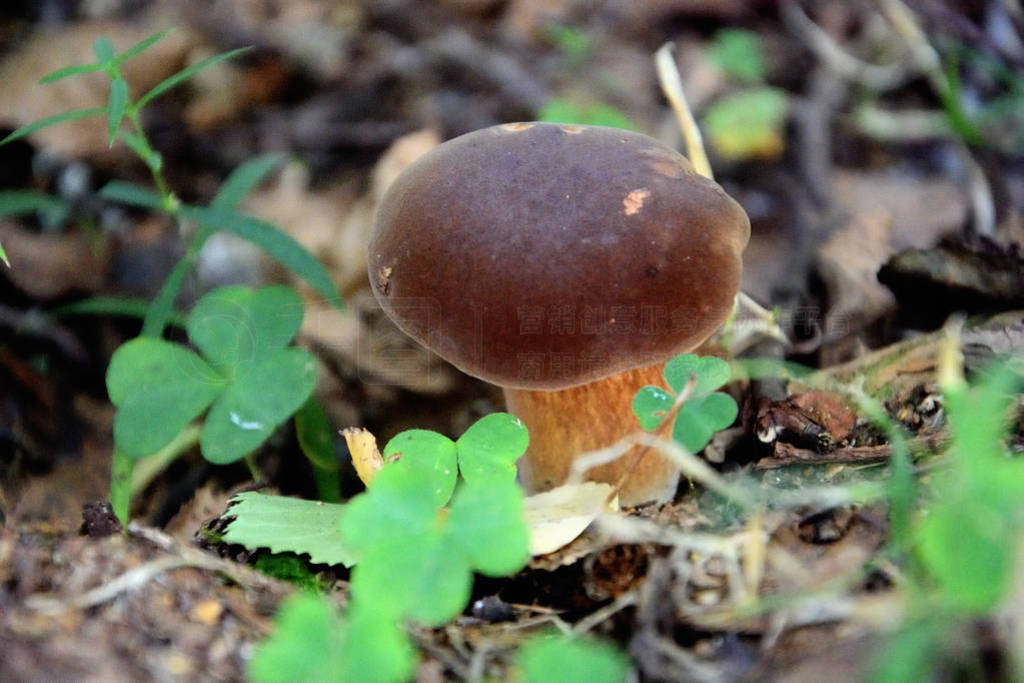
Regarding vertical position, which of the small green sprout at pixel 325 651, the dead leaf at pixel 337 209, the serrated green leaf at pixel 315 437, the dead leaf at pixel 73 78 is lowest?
the dead leaf at pixel 337 209

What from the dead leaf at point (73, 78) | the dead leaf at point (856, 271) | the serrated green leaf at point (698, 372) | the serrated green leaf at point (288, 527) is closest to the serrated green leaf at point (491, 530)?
the serrated green leaf at point (288, 527)

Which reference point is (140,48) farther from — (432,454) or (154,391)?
(432,454)

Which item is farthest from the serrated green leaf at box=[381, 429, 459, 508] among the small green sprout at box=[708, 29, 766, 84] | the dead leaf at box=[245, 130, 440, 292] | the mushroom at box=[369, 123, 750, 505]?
the small green sprout at box=[708, 29, 766, 84]

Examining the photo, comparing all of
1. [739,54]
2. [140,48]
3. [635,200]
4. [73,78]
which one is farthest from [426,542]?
[739,54]

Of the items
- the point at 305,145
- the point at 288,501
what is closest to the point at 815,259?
the point at 288,501

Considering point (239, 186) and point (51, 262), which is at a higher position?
point (239, 186)

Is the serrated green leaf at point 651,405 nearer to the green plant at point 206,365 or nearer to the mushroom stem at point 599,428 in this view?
the mushroom stem at point 599,428
